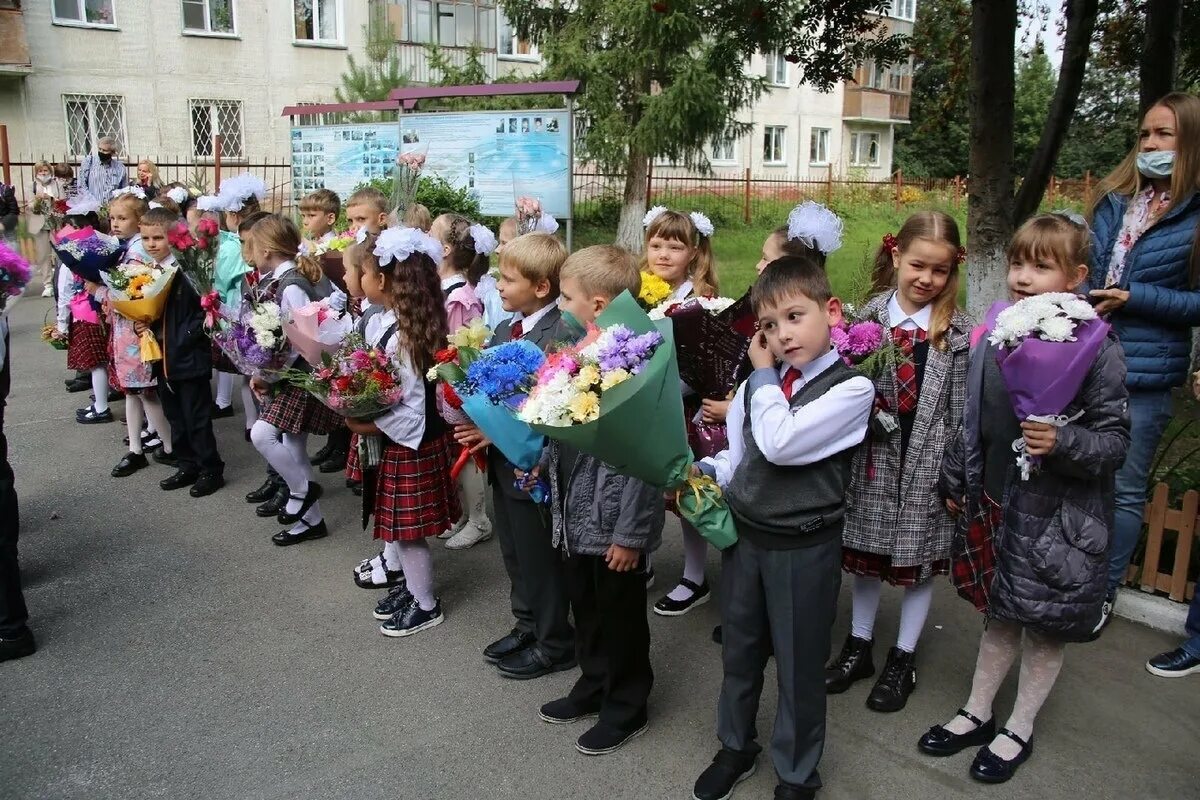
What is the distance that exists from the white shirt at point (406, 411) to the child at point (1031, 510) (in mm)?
2176

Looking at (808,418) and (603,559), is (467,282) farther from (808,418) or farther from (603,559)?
(808,418)

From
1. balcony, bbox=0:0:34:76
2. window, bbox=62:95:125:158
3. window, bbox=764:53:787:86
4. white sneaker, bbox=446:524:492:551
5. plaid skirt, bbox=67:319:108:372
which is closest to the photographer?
white sneaker, bbox=446:524:492:551

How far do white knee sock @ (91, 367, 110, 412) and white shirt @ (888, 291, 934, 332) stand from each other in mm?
6318

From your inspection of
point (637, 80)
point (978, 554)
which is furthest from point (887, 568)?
point (637, 80)

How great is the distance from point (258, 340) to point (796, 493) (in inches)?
125

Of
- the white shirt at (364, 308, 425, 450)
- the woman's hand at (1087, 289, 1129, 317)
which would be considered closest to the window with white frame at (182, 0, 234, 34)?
the white shirt at (364, 308, 425, 450)

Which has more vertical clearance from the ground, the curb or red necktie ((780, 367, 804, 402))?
red necktie ((780, 367, 804, 402))

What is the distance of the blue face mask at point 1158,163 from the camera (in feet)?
11.9

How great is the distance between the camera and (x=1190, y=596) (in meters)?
4.10

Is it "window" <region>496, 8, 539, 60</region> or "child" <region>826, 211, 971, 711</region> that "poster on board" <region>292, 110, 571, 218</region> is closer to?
"child" <region>826, 211, 971, 711</region>

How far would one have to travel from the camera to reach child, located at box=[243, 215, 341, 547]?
5074 millimetres

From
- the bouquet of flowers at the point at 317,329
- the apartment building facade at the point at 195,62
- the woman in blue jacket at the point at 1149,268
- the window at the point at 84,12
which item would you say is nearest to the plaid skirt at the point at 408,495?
the bouquet of flowers at the point at 317,329

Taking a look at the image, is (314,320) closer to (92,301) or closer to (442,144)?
(92,301)

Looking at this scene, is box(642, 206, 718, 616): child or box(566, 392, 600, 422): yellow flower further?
box(642, 206, 718, 616): child
